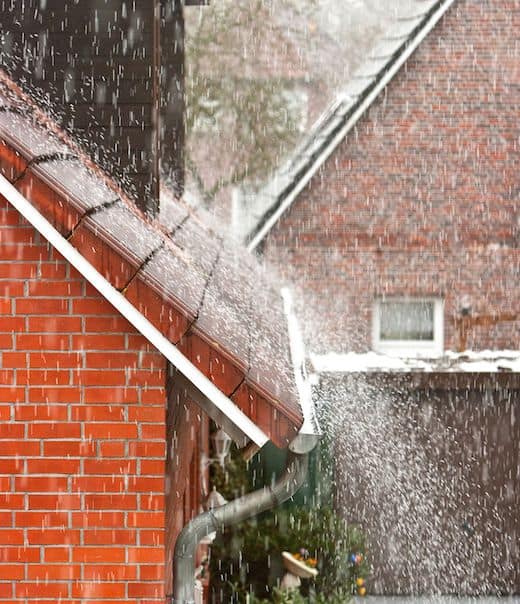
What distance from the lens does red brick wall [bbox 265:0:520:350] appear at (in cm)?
1405

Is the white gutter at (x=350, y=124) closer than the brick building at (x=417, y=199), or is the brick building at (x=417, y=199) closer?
the white gutter at (x=350, y=124)

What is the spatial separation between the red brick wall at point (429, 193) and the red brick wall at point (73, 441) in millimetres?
10535

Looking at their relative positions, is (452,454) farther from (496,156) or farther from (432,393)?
(496,156)

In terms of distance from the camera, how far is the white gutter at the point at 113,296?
10.5ft

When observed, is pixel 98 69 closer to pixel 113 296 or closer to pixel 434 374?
pixel 113 296

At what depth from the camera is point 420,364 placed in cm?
Result: 1191

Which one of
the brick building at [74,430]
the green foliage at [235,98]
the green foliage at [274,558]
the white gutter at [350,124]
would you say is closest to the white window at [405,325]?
the white gutter at [350,124]

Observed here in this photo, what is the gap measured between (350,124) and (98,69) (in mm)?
9462

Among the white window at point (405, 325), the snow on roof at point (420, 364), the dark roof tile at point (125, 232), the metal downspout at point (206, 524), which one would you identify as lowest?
the metal downspout at point (206, 524)

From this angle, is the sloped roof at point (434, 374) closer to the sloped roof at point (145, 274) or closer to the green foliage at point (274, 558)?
the green foliage at point (274, 558)

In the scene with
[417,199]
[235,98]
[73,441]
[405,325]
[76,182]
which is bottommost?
[73,441]

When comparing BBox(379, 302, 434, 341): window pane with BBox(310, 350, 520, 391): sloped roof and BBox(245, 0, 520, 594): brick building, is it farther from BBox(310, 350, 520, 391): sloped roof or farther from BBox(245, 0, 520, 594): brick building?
BBox(310, 350, 520, 391): sloped roof

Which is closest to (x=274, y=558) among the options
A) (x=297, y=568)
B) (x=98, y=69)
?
(x=297, y=568)

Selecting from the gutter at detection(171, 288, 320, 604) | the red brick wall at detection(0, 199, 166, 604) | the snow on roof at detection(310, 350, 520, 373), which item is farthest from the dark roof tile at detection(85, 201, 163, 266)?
the snow on roof at detection(310, 350, 520, 373)
